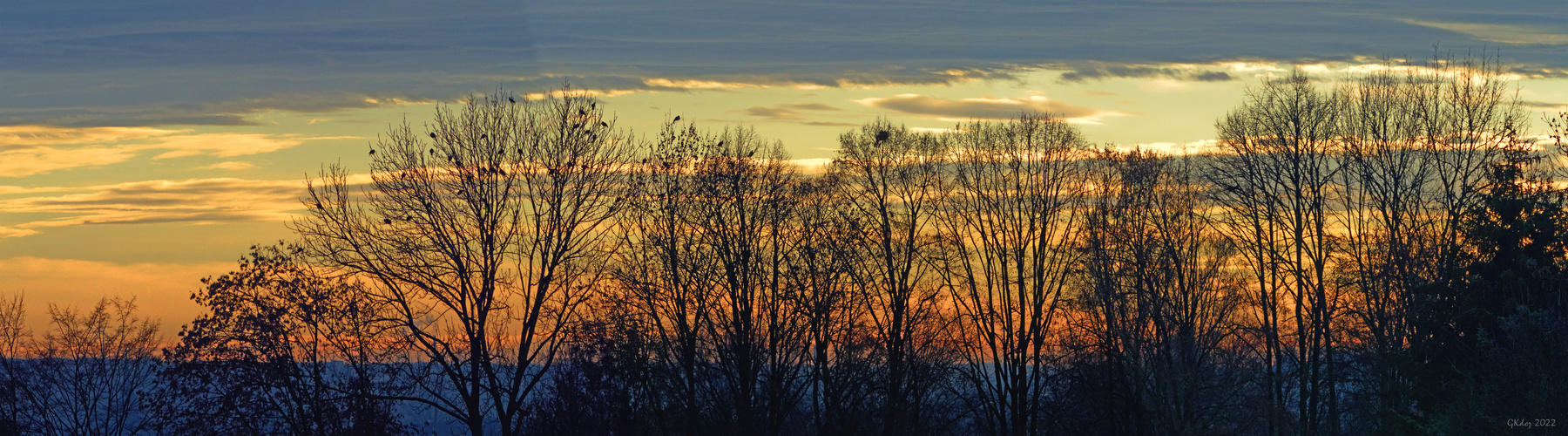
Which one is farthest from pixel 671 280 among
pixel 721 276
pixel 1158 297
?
pixel 1158 297

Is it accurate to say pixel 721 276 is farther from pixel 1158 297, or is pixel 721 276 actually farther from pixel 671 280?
pixel 1158 297

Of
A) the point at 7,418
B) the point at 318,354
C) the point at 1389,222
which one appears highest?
the point at 1389,222

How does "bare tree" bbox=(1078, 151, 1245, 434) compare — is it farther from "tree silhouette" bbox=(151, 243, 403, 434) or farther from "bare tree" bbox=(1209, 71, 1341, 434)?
"tree silhouette" bbox=(151, 243, 403, 434)

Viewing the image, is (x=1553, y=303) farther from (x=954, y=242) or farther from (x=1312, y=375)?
(x=954, y=242)

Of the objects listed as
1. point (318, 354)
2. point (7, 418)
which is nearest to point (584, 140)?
point (318, 354)

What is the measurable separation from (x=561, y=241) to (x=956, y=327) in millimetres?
19712

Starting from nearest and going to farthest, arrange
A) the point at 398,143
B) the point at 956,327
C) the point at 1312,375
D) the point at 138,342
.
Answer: the point at 398,143 → the point at 1312,375 → the point at 956,327 → the point at 138,342

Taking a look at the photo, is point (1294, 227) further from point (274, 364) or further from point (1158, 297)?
point (274, 364)

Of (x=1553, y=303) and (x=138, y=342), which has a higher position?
(x=1553, y=303)

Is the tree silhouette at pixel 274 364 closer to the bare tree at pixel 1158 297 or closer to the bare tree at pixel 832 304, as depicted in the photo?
the bare tree at pixel 832 304

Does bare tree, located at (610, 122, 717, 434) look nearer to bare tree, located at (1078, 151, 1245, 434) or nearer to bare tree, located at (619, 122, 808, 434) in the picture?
bare tree, located at (619, 122, 808, 434)

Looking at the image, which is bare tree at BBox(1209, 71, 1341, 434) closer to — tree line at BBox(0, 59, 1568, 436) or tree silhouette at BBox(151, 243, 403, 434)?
tree line at BBox(0, 59, 1568, 436)

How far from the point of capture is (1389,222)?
3956 cm

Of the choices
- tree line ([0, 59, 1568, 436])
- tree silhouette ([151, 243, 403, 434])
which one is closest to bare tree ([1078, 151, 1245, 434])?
tree line ([0, 59, 1568, 436])
